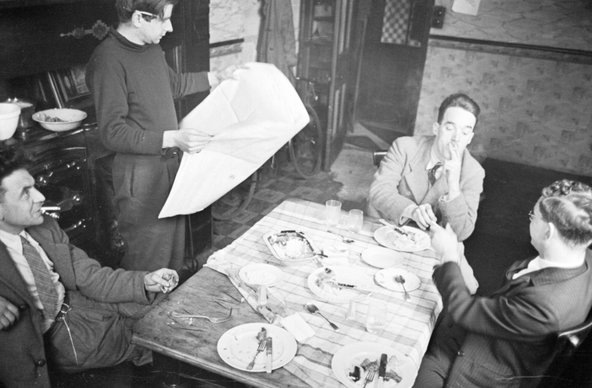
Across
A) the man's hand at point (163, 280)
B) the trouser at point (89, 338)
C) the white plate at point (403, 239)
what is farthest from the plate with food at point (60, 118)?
the white plate at point (403, 239)

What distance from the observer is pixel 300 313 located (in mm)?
1737

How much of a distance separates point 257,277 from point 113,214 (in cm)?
156

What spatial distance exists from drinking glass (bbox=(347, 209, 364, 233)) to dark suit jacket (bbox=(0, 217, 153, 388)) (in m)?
0.89

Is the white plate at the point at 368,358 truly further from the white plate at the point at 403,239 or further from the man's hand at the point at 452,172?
the man's hand at the point at 452,172

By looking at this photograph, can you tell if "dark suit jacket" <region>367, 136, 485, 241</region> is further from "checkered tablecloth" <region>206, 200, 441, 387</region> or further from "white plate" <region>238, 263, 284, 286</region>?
"white plate" <region>238, 263, 284, 286</region>

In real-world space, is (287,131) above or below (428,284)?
above

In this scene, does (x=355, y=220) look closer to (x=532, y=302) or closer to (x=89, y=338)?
(x=532, y=302)

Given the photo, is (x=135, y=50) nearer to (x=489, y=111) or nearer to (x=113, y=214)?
(x=113, y=214)

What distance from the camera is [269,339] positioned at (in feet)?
5.17

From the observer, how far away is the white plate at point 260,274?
1.88m

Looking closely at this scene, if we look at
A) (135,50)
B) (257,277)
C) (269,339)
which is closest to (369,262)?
(257,277)

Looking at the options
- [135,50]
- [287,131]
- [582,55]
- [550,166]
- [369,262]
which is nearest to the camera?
[369,262]

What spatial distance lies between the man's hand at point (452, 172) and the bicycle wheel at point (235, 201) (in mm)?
2057

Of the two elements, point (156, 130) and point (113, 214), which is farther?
point (113, 214)
